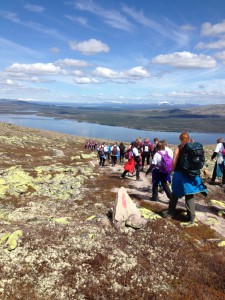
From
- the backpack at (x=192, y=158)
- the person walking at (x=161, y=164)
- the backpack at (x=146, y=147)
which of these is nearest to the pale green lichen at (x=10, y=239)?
the backpack at (x=192, y=158)

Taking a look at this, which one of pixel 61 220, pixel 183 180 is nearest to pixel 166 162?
pixel 183 180

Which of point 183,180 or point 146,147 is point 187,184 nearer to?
point 183,180

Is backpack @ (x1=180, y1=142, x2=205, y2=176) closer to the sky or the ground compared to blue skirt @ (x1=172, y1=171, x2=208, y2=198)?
closer to the sky

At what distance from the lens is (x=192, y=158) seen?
11.7 m

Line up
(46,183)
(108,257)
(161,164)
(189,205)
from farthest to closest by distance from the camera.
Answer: (46,183) < (161,164) < (189,205) < (108,257)

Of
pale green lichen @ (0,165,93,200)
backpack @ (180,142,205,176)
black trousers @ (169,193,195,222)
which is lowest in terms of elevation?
pale green lichen @ (0,165,93,200)

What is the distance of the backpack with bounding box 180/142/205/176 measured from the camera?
1149 cm

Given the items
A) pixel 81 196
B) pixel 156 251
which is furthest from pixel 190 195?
→ pixel 81 196

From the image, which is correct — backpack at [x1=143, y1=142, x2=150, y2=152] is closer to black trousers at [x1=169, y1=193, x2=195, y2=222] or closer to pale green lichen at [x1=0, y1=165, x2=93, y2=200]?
pale green lichen at [x1=0, y1=165, x2=93, y2=200]

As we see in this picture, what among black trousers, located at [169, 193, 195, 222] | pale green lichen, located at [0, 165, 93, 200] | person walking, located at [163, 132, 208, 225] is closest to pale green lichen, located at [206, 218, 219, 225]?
black trousers, located at [169, 193, 195, 222]

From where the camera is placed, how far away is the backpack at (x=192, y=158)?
11.5 m

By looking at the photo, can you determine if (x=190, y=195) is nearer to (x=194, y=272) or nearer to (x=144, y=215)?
(x=144, y=215)

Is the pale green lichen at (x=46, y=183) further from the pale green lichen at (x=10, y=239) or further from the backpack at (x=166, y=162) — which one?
the pale green lichen at (x=10, y=239)

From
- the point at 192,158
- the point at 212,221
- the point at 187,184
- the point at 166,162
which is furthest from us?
the point at 166,162
